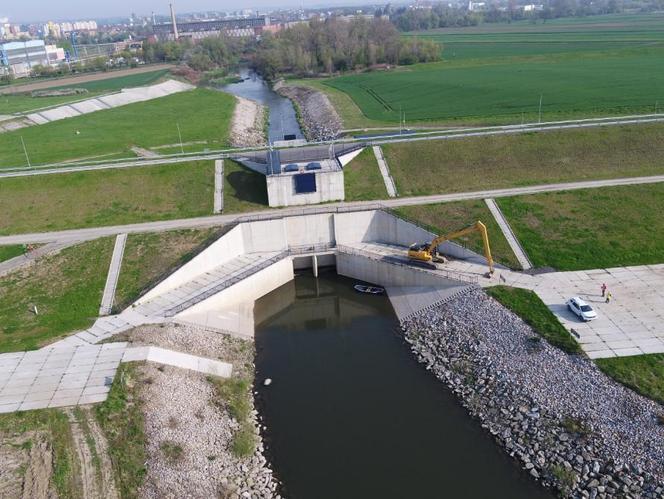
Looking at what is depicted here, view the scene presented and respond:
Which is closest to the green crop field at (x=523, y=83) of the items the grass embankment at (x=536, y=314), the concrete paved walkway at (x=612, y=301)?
the concrete paved walkway at (x=612, y=301)

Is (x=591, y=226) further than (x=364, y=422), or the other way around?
(x=591, y=226)

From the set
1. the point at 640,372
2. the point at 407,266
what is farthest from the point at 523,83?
the point at 640,372

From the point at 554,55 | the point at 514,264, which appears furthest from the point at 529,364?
the point at 554,55

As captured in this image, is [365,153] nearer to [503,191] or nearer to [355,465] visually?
[503,191]

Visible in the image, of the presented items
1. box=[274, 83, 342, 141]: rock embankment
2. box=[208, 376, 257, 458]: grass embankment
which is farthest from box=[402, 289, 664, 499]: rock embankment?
box=[274, 83, 342, 141]: rock embankment

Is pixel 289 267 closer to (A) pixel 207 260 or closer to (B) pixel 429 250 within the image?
(A) pixel 207 260

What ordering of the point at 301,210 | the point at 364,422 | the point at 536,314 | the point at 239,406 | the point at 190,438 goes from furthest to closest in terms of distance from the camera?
the point at 301,210
the point at 536,314
the point at 239,406
the point at 364,422
the point at 190,438
